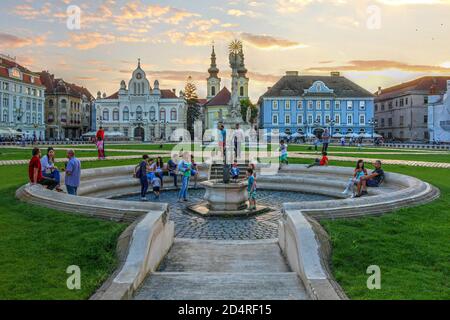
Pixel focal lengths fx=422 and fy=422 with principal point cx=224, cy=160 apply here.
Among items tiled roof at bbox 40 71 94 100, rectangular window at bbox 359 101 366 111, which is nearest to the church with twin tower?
rectangular window at bbox 359 101 366 111

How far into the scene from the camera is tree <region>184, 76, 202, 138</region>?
118m

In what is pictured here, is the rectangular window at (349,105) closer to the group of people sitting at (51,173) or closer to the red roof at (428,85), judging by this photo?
the red roof at (428,85)

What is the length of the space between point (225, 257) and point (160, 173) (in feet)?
30.6

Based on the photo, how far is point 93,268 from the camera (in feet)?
22.0

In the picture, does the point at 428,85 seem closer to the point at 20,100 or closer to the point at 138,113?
the point at 138,113

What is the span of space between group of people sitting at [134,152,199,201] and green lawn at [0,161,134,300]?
4.98 meters

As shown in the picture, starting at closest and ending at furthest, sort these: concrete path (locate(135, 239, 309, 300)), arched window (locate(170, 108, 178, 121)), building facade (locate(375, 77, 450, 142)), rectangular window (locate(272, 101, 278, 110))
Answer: concrete path (locate(135, 239, 309, 300))
building facade (locate(375, 77, 450, 142))
rectangular window (locate(272, 101, 278, 110))
arched window (locate(170, 108, 178, 121))

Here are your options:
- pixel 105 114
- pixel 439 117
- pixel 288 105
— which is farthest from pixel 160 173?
pixel 105 114

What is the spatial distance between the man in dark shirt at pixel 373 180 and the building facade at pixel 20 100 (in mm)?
71341

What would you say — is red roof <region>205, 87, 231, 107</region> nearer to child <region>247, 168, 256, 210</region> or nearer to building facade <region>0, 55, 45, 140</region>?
building facade <region>0, 55, 45, 140</region>

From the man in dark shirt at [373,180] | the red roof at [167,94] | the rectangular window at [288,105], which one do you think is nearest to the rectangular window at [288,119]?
the rectangular window at [288,105]

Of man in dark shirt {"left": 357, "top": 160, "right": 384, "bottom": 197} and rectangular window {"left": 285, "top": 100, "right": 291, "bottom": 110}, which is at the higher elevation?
rectangular window {"left": 285, "top": 100, "right": 291, "bottom": 110}

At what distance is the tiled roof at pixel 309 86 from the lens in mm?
88625

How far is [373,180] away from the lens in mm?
14914
